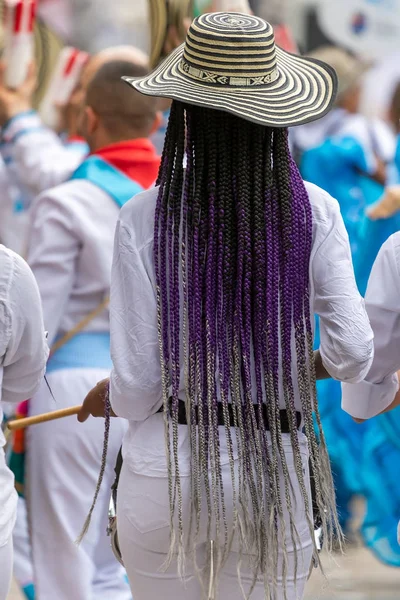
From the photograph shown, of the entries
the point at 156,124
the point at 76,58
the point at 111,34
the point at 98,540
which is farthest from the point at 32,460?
the point at 111,34

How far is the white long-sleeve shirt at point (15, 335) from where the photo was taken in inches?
91.6

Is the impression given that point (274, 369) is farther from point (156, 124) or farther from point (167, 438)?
point (156, 124)

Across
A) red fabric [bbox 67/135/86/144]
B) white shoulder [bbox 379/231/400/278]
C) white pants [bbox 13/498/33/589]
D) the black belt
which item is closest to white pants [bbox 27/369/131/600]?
white pants [bbox 13/498/33/589]

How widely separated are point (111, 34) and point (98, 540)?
8.15ft

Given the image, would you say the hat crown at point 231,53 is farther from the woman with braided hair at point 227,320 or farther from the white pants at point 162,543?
the white pants at point 162,543

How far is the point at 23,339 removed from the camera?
2439 millimetres

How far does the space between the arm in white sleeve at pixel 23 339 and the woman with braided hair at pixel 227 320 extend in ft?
0.56

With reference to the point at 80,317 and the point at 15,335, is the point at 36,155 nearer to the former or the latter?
the point at 80,317

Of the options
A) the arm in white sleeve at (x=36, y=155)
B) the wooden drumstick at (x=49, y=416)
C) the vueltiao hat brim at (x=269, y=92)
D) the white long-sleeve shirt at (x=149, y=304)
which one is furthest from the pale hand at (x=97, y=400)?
the arm in white sleeve at (x=36, y=155)

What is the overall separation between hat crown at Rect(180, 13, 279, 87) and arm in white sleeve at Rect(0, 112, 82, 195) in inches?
74.3

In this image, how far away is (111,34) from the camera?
5.21 m

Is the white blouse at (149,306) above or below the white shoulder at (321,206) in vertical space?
below

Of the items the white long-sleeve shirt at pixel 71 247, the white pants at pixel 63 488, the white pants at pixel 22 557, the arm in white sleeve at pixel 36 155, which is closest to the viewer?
the white long-sleeve shirt at pixel 71 247

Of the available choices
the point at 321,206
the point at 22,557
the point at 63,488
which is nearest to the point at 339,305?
the point at 321,206
